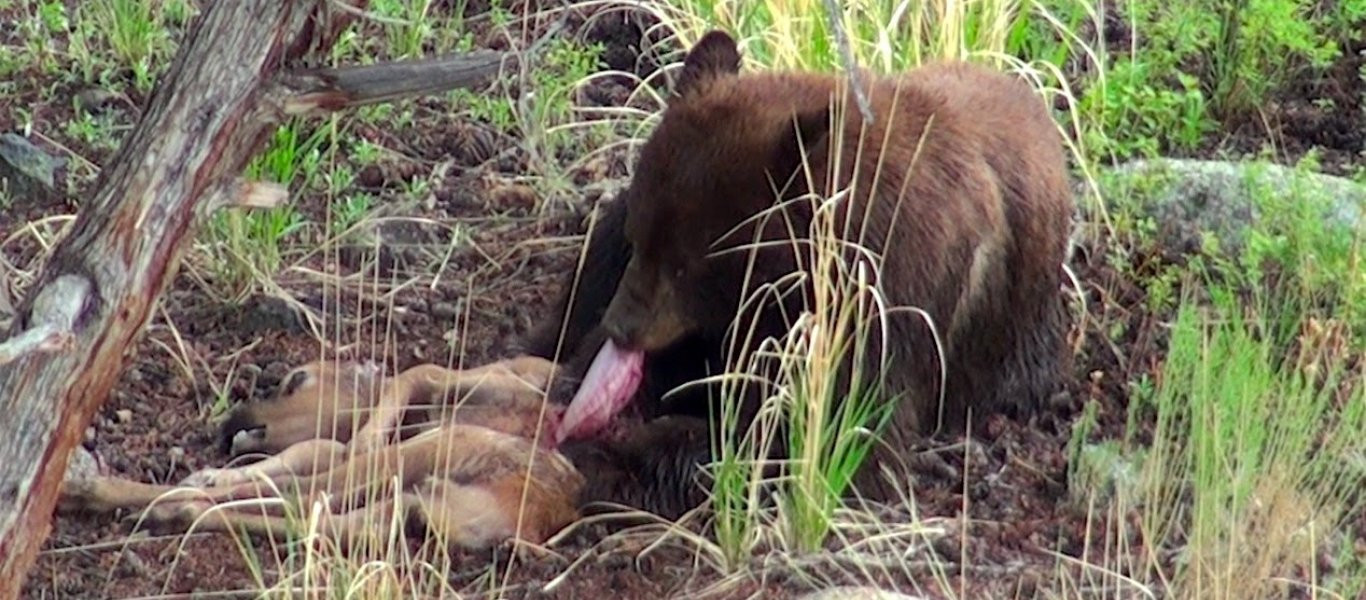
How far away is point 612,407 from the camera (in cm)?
493

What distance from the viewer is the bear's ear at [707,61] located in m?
5.06

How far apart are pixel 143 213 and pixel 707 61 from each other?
65.2 inches

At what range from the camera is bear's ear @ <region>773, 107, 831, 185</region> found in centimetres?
473

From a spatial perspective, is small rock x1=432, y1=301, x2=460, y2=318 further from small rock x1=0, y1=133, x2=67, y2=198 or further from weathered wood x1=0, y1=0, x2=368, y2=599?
weathered wood x1=0, y1=0, x2=368, y2=599

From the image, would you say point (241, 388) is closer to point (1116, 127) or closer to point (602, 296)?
point (602, 296)

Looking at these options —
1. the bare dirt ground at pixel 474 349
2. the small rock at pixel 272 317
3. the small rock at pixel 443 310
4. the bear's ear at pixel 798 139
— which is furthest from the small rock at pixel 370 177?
the bear's ear at pixel 798 139

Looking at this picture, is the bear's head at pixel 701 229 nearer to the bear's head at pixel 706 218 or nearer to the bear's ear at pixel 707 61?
the bear's head at pixel 706 218

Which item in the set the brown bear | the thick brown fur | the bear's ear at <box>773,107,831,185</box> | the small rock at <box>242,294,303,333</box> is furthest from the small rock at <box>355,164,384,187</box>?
the bear's ear at <box>773,107,831,185</box>

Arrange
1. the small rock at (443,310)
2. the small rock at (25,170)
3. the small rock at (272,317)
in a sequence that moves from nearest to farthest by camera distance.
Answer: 1. the small rock at (272,317)
2. the small rock at (443,310)
3. the small rock at (25,170)

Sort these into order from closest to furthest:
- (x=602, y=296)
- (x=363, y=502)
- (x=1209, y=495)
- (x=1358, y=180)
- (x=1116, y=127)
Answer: (x=1209, y=495), (x=363, y=502), (x=602, y=296), (x=1358, y=180), (x=1116, y=127)

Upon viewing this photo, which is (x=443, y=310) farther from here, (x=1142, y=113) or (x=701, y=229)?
(x=1142, y=113)

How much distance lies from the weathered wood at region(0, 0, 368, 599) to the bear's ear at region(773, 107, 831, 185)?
3.98 feet

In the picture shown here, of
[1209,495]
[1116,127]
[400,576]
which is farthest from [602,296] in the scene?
[1116,127]

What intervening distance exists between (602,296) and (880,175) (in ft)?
2.45
